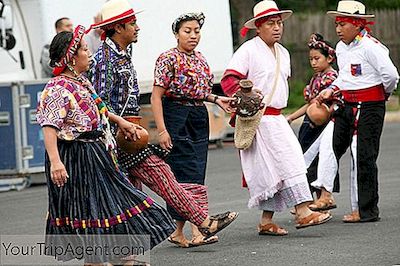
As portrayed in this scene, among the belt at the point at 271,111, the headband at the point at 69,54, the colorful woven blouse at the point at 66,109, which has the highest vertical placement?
the headband at the point at 69,54

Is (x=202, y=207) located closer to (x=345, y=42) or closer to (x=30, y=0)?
(x=345, y=42)

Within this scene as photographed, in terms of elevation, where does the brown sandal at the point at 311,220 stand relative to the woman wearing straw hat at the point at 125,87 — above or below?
below

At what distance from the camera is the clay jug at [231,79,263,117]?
31.8 feet

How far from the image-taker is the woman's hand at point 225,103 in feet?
31.7

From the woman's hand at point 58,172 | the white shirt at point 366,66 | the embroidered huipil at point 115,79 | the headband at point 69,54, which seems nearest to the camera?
the woman's hand at point 58,172

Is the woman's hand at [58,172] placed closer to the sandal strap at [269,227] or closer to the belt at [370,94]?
the sandal strap at [269,227]

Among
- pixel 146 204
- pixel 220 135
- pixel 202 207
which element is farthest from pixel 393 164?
pixel 146 204

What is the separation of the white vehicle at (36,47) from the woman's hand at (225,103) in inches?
221

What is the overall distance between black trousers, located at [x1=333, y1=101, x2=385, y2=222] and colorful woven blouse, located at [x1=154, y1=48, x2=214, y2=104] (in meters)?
1.63

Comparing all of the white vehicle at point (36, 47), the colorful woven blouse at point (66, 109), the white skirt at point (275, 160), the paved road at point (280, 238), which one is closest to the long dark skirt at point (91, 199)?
the colorful woven blouse at point (66, 109)

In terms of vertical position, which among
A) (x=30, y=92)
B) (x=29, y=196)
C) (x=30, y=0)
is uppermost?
(x=30, y=0)

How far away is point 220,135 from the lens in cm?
1898

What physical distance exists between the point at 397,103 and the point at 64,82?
1848cm

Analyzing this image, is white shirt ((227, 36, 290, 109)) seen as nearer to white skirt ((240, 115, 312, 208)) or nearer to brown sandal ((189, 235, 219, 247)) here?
white skirt ((240, 115, 312, 208))
